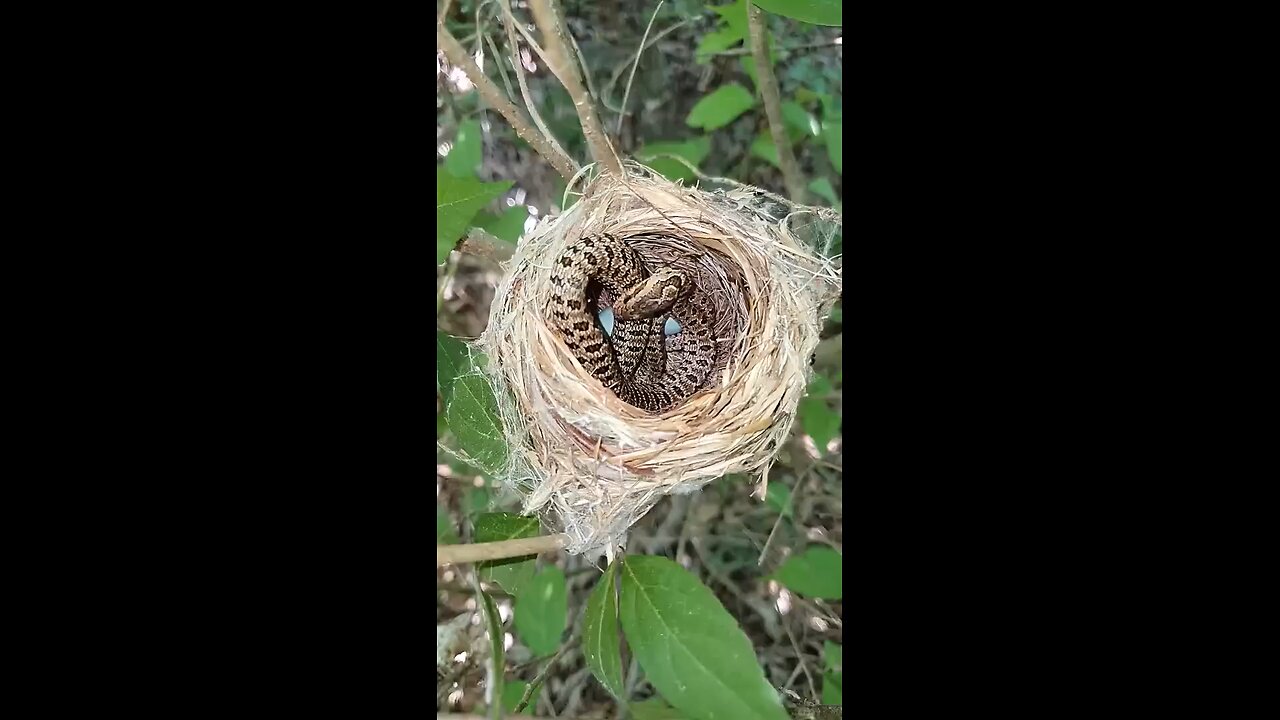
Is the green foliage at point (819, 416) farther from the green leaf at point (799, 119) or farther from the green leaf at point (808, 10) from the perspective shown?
the green leaf at point (808, 10)

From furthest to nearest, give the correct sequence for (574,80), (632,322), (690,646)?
(632,322) < (574,80) < (690,646)

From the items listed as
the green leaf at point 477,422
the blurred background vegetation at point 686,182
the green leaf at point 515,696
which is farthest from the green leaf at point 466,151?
the green leaf at point 515,696

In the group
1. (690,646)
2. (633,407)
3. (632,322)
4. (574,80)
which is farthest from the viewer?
(632,322)

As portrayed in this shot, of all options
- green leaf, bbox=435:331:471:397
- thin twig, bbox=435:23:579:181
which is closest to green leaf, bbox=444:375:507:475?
green leaf, bbox=435:331:471:397

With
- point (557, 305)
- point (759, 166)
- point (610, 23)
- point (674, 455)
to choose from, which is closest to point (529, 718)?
point (674, 455)

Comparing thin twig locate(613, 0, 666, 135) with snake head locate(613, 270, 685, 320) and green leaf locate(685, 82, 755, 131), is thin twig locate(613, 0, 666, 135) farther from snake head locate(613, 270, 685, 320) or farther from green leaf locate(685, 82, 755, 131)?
snake head locate(613, 270, 685, 320)

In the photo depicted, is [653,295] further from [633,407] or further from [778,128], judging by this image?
[778,128]

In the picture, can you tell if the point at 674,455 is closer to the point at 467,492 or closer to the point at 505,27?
the point at 467,492

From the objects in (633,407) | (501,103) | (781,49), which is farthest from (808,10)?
(633,407)
